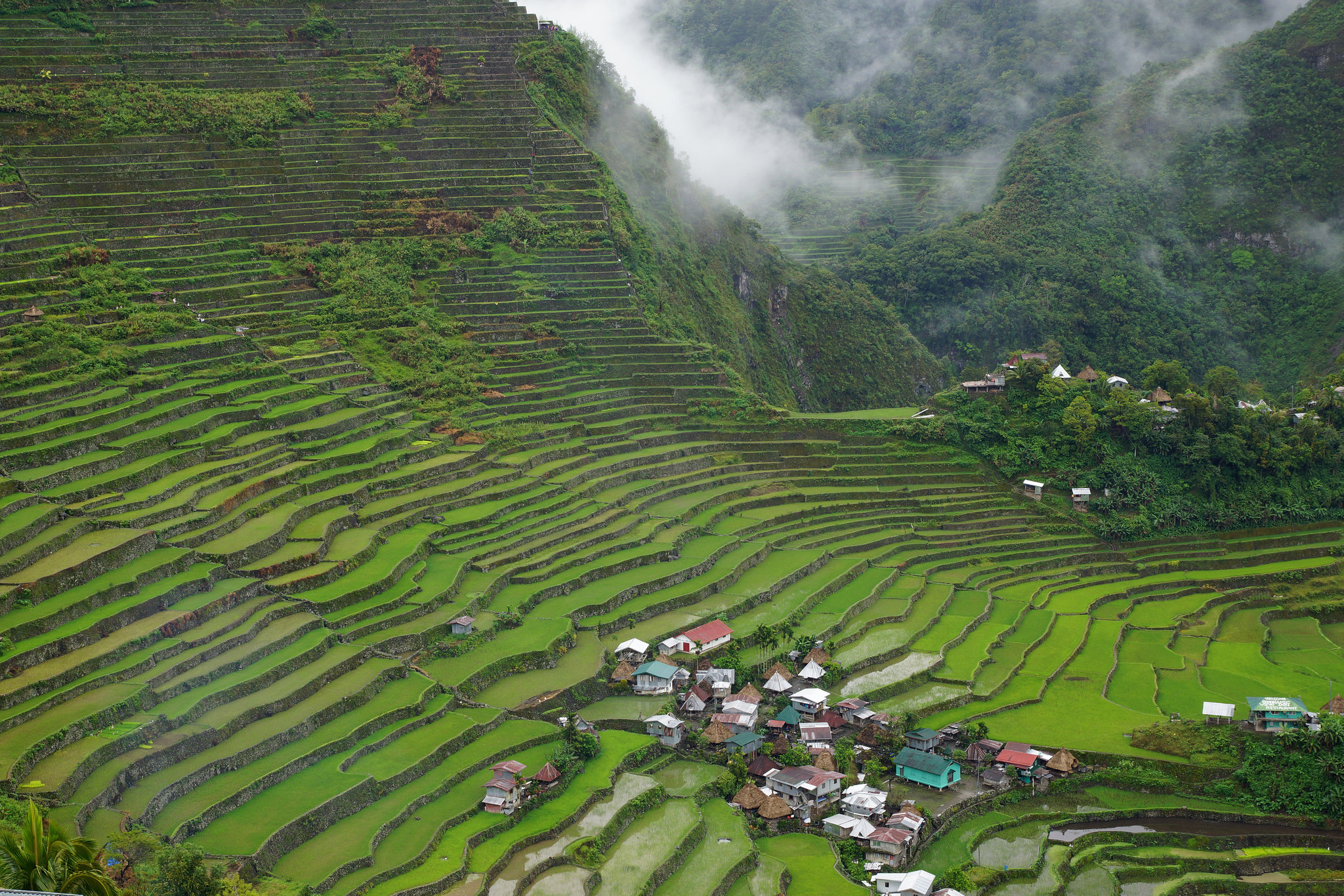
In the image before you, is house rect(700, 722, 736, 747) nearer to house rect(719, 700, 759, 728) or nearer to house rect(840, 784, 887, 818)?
house rect(719, 700, 759, 728)

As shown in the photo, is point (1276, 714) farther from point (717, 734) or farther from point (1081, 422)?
point (1081, 422)

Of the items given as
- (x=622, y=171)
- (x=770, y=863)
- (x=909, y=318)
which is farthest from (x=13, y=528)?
(x=909, y=318)

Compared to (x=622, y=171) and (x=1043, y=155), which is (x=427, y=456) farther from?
(x=1043, y=155)

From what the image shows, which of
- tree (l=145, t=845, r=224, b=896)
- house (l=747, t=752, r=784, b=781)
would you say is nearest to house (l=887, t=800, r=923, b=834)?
house (l=747, t=752, r=784, b=781)

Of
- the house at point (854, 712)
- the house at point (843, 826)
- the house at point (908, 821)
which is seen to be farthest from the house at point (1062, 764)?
the house at point (843, 826)

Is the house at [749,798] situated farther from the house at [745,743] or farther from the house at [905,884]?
the house at [905,884]
